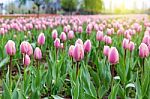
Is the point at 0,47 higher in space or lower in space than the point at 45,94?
higher

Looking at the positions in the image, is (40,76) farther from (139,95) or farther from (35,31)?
(35,31)

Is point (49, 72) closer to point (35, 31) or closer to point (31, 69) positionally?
point (31, 69)

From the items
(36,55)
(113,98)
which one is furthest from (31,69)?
(113,98)

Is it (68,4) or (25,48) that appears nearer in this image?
(25,48)

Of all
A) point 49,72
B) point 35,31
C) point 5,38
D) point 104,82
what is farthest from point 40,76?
point 35,31

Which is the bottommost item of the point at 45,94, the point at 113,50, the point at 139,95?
the point at 45,94

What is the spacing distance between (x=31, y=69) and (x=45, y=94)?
0.23 meters

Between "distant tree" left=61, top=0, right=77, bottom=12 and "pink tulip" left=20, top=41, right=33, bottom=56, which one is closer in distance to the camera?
"pink tulip" left=20, top=41, right=33, bottom=56

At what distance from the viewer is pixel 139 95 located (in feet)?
6.42

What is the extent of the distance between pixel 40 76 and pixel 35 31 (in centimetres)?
335

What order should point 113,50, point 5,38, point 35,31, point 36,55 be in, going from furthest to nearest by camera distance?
1. point 35,31
2. point 5,38
3. point 36,55
4. point 113,50

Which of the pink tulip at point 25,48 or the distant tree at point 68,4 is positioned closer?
the pink tulip at point 25,48

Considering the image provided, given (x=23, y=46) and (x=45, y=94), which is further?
(x=45, y=94)

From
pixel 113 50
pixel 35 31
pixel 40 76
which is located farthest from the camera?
pixel 35 31
